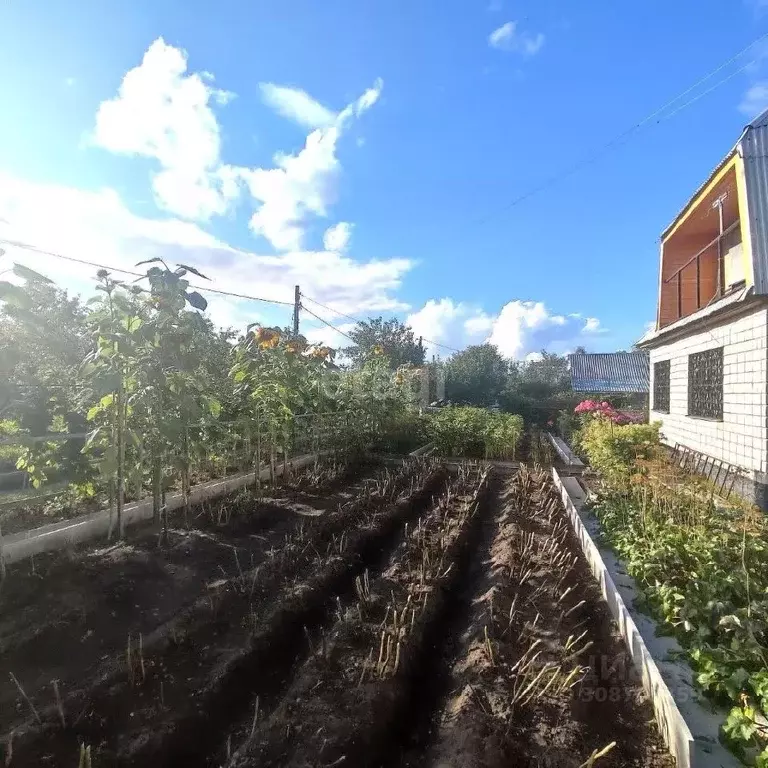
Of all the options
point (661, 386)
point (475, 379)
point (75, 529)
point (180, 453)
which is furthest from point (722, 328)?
point (475, 379)

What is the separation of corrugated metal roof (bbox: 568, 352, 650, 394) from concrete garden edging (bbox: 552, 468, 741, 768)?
20.9 m

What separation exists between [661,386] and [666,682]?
9.23m

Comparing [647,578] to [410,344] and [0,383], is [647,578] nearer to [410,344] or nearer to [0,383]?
[0,383]

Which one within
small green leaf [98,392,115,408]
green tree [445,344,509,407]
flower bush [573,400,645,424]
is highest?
green tree [445,344,509,407]

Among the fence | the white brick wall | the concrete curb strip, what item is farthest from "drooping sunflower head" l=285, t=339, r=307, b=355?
the concrete curb strip

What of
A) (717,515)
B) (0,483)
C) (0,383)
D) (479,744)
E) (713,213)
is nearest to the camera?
(479,744)

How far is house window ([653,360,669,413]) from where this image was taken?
34.0ft

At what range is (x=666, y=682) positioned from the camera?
2.79 meters

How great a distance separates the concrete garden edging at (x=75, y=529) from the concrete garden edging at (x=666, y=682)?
13.9 feet

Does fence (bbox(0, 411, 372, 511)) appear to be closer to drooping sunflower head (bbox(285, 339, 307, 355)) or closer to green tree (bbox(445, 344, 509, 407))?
drooping sunflower head (bbox(285, 339, 307, 355))

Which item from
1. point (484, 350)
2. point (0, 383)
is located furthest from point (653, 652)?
point (484, 350)

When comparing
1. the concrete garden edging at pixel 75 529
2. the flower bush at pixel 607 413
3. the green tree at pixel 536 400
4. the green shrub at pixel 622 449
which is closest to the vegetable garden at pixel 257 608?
the concrete garden edging at pixel 75 529

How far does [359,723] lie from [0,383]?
3247mm

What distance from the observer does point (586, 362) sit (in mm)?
28000
